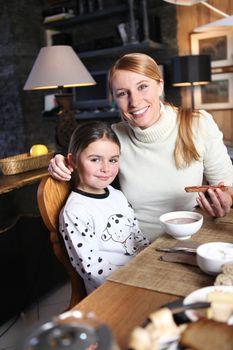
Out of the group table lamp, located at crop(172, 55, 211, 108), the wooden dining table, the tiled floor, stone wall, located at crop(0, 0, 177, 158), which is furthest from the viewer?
stone wall, located at crop(0, 0, 177, 158)

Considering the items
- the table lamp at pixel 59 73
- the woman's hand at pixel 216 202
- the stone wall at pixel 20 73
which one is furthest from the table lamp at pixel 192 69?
the woman's hand at pixel 216 202

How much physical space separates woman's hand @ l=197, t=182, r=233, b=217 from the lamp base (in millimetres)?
1786

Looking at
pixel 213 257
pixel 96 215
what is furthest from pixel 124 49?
pixel 213 257

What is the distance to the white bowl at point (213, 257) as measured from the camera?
2.74ft

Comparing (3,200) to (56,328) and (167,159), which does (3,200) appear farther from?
(56,328)

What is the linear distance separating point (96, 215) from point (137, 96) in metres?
0.47

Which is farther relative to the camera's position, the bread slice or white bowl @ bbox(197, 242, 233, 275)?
white bowl @ bbox(197, 242, 233, 275)

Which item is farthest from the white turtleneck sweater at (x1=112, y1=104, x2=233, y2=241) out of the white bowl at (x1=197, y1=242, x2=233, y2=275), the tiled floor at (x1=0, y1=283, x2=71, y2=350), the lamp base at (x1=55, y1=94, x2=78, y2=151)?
the lamp base at (x1=55, y1=94, x2=78, y2=151)

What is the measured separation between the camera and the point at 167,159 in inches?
59.7

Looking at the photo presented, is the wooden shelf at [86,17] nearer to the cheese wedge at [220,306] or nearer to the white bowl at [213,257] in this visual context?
the white bowl at [213,257]

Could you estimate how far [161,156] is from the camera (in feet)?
5.01

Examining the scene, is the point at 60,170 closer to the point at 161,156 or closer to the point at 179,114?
the point at 161,156

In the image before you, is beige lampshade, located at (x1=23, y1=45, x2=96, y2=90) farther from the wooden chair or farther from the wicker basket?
the wooden chair

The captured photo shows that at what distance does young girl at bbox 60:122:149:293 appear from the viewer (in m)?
1.19
